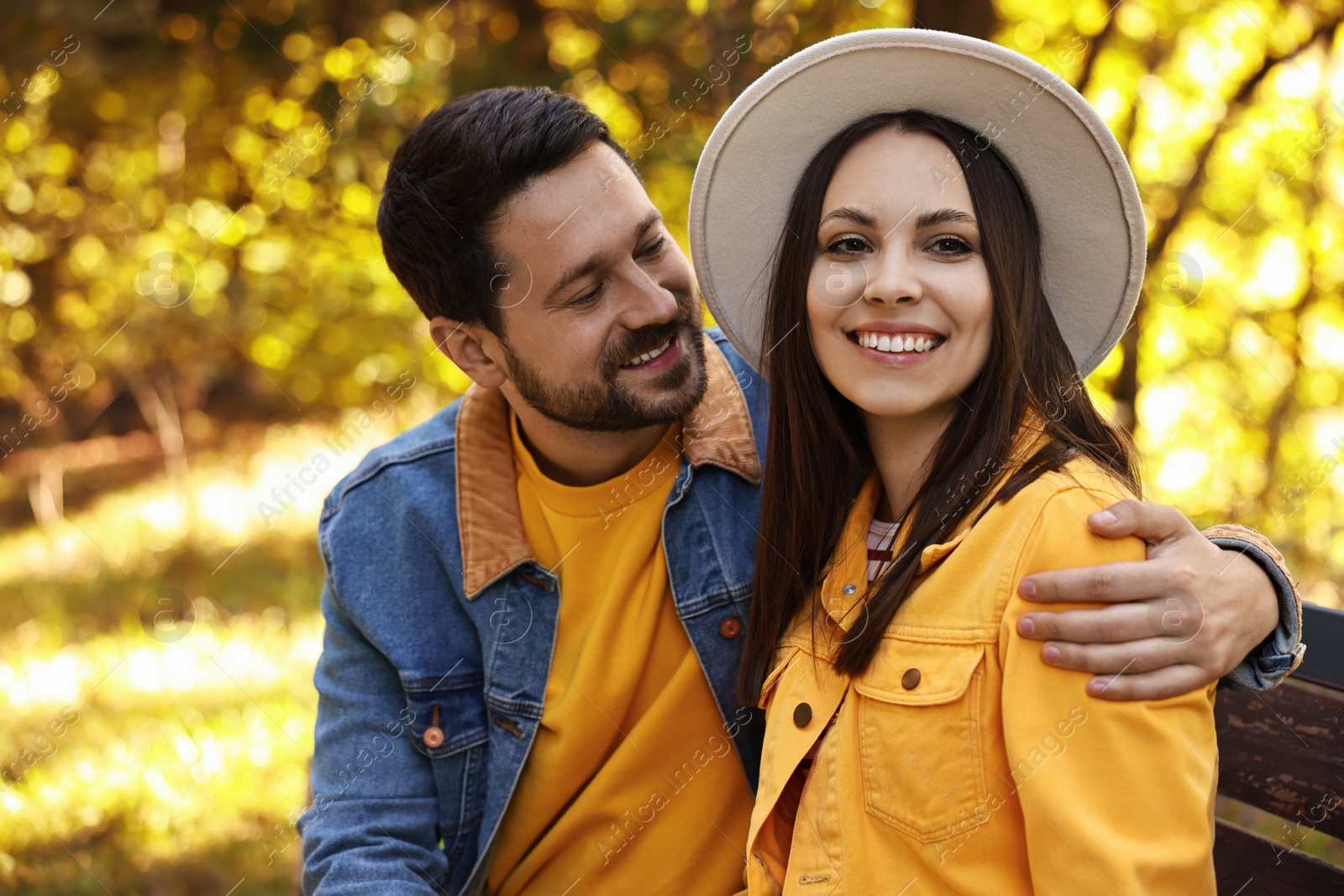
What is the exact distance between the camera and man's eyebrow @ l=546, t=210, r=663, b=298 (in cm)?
233

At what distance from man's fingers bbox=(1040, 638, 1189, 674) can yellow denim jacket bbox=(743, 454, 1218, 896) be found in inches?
0.8

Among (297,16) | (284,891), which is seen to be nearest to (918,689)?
(284,891)

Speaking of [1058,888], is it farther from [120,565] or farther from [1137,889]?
[120,565]

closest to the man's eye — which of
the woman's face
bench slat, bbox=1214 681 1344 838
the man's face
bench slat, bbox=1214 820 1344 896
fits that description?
the man's face

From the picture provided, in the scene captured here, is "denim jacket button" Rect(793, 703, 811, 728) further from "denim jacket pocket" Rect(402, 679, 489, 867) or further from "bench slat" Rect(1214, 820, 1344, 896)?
"denim jacket pocket" Rect(402, 679, 489, 867)

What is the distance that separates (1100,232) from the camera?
5.93 ft

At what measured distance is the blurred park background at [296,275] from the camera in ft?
12.8

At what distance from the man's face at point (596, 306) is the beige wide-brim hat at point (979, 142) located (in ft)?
1.00

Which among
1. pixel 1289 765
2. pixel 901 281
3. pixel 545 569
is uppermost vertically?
pixel 901 281

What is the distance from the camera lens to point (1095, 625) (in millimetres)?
1405

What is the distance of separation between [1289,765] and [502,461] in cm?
164

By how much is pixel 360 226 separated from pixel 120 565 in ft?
9.80

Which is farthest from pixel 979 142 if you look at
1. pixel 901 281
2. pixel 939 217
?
pixel 901 281

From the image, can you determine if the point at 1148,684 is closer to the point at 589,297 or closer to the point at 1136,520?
the point at 1136,520
